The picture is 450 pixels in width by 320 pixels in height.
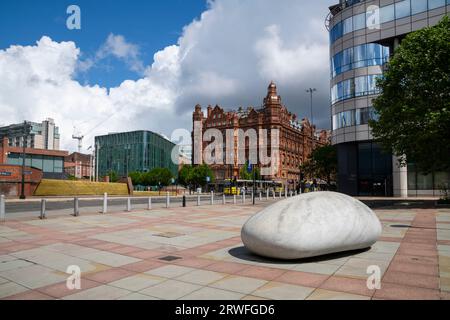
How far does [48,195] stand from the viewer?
47312 millimetres

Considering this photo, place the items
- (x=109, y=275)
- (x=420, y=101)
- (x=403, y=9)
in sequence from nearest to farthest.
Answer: (x=109, y=275)
(x=420, y=101)
(x=403, y=9)

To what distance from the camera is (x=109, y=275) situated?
21.2 ft

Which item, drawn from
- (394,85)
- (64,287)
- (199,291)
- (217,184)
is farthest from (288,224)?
(217,184)

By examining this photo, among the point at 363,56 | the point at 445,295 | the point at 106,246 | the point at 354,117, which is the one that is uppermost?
the point at 363,56

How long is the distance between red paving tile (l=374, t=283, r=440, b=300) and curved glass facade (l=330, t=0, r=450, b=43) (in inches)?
1762

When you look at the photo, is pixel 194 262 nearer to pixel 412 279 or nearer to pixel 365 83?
pixel 412 279

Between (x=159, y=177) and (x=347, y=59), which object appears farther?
(x=159, y=177)

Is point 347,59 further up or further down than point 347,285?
further up

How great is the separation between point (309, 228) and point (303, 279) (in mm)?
1332

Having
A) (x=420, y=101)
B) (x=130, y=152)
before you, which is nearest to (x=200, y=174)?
(x=130, y=152)

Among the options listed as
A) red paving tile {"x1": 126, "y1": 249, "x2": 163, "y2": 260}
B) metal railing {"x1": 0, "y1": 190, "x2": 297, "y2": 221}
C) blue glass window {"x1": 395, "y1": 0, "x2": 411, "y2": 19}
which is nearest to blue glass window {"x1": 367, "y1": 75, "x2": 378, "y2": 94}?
blue glass window {"x1": 395, "y1": 0, "x2": 411, "y2": 19}

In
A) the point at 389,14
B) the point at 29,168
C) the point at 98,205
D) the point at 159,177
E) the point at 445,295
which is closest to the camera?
the point at 445,295

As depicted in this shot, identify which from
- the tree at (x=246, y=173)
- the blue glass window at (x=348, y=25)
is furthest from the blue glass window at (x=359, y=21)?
the tree at (x=246, y=173)

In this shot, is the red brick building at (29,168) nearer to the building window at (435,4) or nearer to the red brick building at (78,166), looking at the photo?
the building window at (435,4)
